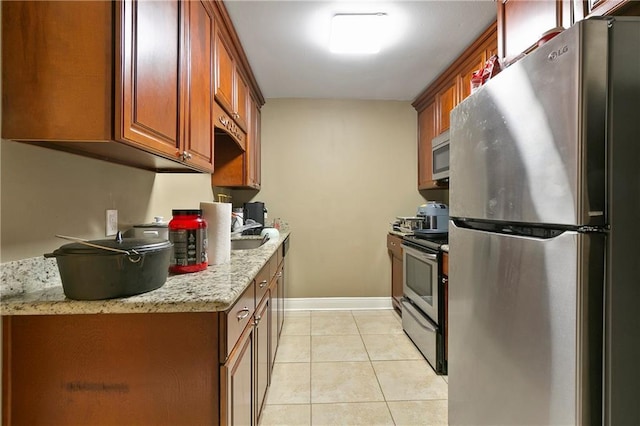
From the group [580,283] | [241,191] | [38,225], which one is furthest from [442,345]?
[241,191]

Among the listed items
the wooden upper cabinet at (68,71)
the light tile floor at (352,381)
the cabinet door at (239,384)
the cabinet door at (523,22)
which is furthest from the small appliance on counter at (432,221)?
the wooden upper cabinet at (68,71)

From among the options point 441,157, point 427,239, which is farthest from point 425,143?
point 427,239

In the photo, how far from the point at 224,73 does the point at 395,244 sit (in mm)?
2274

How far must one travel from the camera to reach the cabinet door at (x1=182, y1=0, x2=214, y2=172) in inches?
53.1

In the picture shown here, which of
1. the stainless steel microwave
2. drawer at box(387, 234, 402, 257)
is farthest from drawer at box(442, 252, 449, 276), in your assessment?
drawer at box(387, 234, 402, 257)

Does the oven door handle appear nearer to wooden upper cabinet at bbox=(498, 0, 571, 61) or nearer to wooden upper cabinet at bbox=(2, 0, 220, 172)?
wooden upper cabinet at bbox=(498, 0, 571, 61)

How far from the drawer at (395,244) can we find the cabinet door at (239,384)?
6.86 ft

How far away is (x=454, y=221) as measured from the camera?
1.37 metres

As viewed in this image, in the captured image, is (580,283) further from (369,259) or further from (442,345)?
(369,259)

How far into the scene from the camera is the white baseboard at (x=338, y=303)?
3459 mm

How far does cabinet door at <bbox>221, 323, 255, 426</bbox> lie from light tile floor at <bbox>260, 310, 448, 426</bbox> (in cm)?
56

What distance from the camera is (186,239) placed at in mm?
1175

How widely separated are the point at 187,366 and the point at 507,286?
104cm

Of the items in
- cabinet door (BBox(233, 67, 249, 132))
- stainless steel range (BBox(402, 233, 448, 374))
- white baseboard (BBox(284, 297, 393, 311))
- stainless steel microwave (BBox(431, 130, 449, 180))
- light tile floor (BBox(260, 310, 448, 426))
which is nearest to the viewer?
light tile floor (BBox(260, 310, 448, 426))
